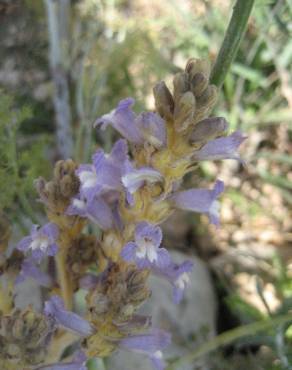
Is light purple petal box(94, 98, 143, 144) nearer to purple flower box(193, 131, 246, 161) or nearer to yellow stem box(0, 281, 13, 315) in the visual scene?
purple flower box(193, 131, 246, 161)

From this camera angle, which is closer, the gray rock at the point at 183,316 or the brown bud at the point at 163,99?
the brown bud at the point at 163,99

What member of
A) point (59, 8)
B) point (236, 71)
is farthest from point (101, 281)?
point (236, 71)

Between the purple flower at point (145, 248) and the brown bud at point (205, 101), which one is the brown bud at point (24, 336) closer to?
the purple flower at point (145, 248)

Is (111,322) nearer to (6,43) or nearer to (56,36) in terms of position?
(56,36)

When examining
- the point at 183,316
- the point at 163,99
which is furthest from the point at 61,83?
the point at 163,99

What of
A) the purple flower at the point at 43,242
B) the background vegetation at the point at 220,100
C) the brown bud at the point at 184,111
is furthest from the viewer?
the background vegetation at the point at 220,100

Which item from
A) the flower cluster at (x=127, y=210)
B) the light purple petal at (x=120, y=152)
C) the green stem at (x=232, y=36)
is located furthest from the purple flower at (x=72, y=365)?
the green stem at (x=232, y=36)

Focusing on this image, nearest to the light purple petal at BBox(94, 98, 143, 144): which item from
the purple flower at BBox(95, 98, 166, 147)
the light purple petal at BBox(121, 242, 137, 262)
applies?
the purple flower at BBox(95, 98, 166, 147)

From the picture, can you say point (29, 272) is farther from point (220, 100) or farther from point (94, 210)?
point (220, 100)
